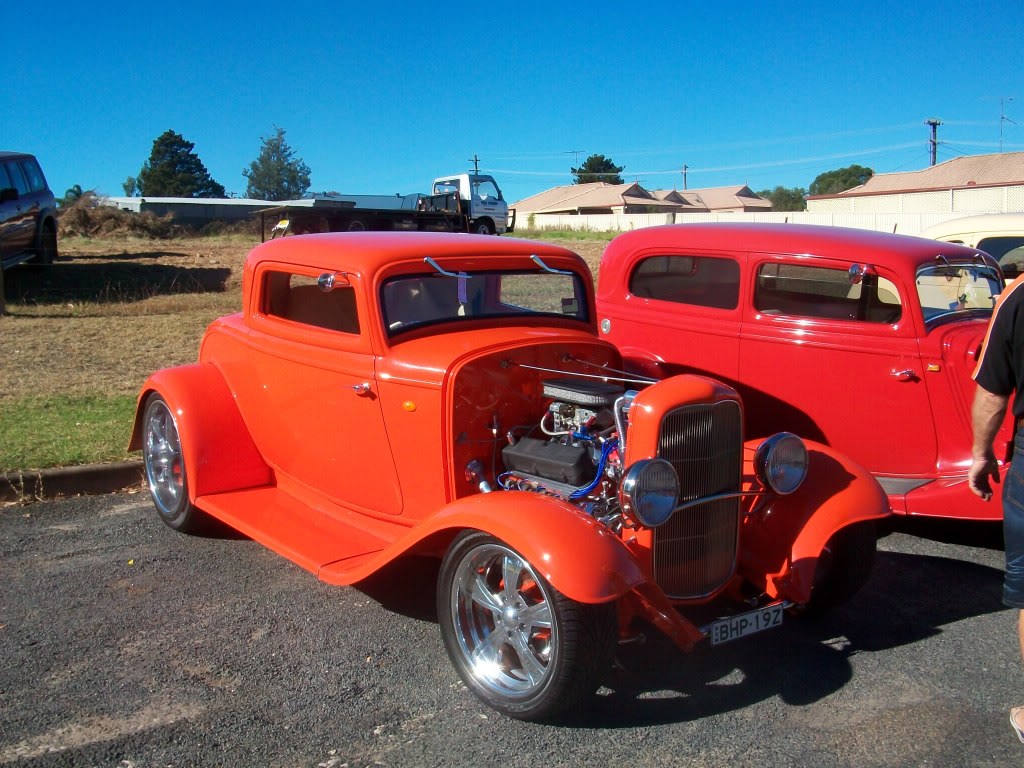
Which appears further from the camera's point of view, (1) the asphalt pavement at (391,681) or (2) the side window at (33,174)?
(2) the side window at (33,174)

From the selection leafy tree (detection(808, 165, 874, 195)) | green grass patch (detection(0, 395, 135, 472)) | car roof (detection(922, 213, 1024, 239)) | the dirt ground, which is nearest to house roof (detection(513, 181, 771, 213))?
leafy tree (detection(808, 165, 874, 195))

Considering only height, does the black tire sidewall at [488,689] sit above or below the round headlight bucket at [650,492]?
below

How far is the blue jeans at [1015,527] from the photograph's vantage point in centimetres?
290

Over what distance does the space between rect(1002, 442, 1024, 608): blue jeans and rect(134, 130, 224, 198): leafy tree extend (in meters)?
81.1

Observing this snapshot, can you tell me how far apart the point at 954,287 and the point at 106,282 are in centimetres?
1252

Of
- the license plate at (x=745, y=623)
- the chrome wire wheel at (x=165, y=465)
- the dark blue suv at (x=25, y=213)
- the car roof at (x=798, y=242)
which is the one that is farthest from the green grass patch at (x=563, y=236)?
the license plate at (x=745, y=623)

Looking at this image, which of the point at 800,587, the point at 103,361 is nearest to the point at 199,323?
the point at 103,361

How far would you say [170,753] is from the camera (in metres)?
3.12

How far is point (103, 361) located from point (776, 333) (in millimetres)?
6575

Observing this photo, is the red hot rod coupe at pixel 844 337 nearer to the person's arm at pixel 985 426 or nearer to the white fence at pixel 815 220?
the person's arm at pixel 985 426

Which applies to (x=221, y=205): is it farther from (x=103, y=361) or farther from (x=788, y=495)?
(x=788, y=495)

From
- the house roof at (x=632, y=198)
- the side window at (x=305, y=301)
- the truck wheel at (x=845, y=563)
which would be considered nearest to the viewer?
the truck wheel at (x=845, y=563)

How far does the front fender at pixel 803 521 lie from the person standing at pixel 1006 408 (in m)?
0.89

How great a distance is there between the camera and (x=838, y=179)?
3524 inches
